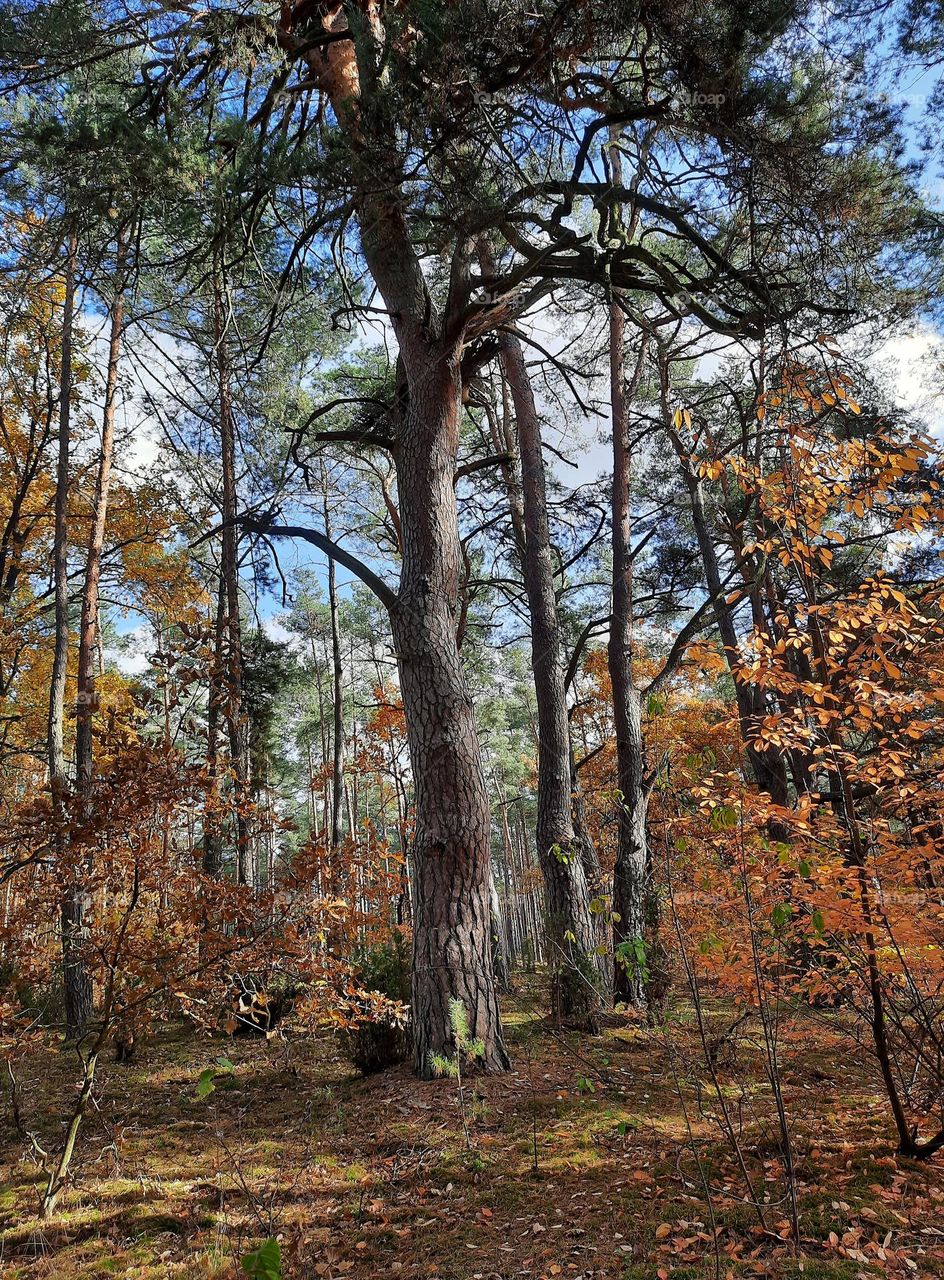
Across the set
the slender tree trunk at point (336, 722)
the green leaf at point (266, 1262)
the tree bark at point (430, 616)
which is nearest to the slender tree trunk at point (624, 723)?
the tree bark at point (430, 616)

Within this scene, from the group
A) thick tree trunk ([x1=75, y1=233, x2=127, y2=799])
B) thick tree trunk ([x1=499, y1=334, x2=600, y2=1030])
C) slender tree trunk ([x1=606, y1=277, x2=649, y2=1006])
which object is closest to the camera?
thick tree trunk ([x1=499, y1=334, x2=600, y2=1030])

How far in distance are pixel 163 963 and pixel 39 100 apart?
18.1 ft

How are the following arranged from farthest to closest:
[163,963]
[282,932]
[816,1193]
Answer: [282,932]
[163,963]
[816,1193]

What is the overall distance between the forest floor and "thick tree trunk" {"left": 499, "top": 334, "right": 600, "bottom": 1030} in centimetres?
148

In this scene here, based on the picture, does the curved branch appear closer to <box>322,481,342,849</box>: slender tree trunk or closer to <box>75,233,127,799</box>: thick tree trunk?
<box>75,233,127,799</box>: thick tree trunk

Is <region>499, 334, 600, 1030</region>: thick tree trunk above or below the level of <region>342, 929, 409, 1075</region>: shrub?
above

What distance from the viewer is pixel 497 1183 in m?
3.43

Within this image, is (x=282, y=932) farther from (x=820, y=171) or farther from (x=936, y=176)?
(x=936, y=176)

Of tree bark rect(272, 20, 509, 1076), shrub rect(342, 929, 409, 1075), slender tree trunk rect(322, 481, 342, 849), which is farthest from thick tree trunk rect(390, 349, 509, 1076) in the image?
slender tree trunk rect(322, 481, 342, 849)

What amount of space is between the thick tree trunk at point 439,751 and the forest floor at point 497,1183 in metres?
0.52

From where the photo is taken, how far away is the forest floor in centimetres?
268

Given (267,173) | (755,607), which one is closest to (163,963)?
(267,173)

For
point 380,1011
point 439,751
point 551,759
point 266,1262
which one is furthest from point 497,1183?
point 551,759

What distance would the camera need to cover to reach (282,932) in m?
4.29
